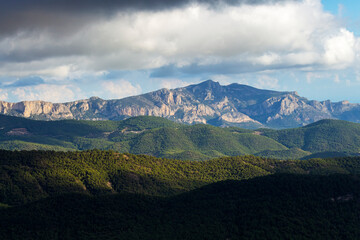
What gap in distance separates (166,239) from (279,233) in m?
55.2

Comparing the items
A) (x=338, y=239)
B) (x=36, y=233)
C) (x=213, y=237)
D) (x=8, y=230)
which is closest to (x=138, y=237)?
(x=213, y=237)

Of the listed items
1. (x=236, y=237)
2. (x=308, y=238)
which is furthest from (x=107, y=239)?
(x=308, y=238)

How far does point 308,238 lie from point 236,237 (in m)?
34.9

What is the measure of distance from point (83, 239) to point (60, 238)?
11186 mm

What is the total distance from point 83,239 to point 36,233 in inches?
959

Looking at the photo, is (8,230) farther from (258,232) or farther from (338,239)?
(338,239)

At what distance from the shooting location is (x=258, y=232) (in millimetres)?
198875

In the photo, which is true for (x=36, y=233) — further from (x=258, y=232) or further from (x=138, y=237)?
(x=258, y=232)

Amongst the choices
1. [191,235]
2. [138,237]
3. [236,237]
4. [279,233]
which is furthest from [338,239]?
[138,237]

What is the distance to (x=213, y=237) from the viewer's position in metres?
197

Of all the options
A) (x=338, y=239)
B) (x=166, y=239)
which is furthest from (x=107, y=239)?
(x=338, y=239)

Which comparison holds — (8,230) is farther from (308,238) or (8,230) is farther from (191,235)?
(308,238)

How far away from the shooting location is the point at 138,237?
199625 millimetres

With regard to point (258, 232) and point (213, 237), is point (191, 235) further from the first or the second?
point (258, 232)
